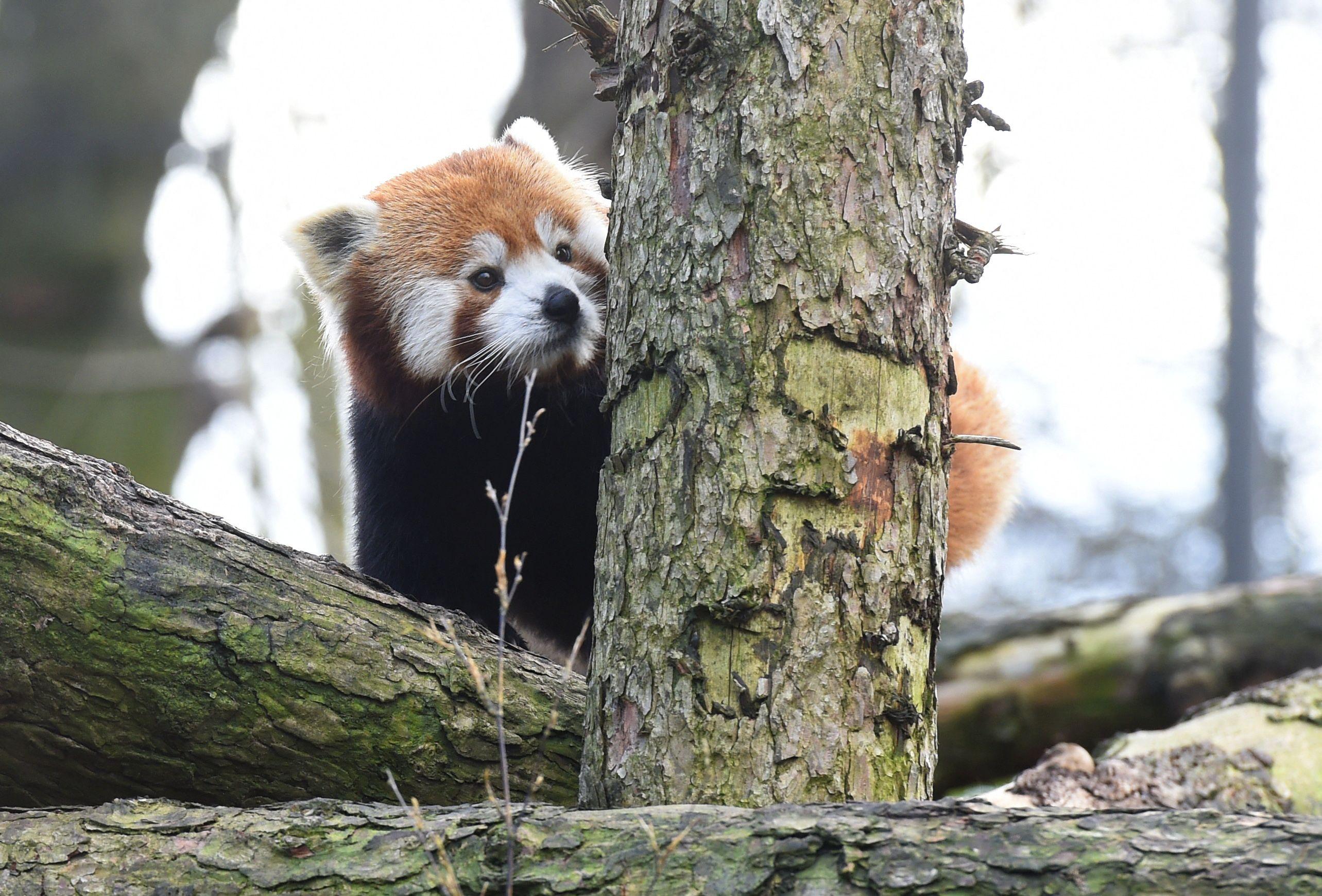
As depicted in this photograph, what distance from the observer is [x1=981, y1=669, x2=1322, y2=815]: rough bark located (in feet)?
8.91

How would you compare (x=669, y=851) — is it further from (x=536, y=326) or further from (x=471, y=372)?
(x=471, y=372)

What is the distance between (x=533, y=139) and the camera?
10.8 feet

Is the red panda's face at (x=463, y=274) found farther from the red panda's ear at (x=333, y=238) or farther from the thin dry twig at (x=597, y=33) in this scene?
the thin dry twig at (x=597, y=33)

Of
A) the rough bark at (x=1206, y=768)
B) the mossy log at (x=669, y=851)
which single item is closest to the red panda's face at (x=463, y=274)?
the mossy log at (x=669, y=851)

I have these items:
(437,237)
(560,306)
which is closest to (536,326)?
(560,306)

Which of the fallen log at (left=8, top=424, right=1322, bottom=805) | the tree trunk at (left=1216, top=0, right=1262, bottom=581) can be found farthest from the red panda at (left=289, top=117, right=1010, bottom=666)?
the tree trunk at (left=1216, top=0, right=1262, bottom=581)

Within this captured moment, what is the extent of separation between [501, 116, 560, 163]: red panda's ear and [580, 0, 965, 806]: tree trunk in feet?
5.01

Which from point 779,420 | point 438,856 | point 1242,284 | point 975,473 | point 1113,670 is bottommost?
point 438,856

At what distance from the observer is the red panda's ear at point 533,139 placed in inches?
128

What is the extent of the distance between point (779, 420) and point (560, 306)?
1128 mm

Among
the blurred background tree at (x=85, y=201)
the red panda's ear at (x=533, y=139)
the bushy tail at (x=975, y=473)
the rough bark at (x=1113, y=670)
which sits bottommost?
the rough bark at (x=1113, y=670)

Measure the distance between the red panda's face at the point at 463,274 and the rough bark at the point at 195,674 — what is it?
998 mm

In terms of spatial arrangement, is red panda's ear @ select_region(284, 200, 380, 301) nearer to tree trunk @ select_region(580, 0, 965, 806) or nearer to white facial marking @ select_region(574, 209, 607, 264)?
white facial marking @ select_region(574, 209, 607, 264)

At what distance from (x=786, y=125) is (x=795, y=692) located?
858mm
